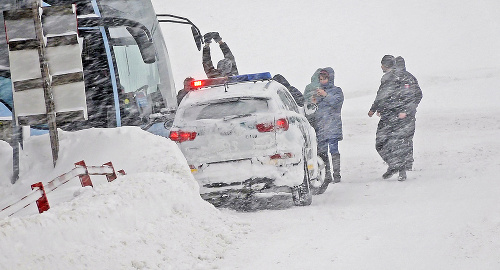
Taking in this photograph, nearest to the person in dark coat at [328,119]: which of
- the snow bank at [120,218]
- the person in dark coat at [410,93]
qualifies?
the person in dark coat at [410,93]

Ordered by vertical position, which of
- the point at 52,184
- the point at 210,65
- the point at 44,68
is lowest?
the point at 52,184

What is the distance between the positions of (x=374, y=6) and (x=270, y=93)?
62363mm

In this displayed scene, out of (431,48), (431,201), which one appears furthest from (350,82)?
(431,201)

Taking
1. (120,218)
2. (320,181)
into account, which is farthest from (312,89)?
(120,218)

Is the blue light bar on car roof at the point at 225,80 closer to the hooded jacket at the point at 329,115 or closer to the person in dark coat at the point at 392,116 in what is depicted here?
the hooded jacket at the point at 329,115

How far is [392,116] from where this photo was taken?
1220 centimetres

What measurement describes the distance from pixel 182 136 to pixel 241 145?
0.76m

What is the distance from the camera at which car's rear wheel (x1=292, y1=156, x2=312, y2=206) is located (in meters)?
9.19

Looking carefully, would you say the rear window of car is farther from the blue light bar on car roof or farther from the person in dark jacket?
the person in dark jacket

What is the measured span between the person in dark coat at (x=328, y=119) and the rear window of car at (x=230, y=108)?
3.27m

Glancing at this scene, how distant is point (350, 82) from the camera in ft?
150

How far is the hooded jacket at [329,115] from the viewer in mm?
12156

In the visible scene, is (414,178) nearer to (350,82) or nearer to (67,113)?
(67,113)

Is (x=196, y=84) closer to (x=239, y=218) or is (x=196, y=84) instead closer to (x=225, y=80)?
(x=225, y=80)
